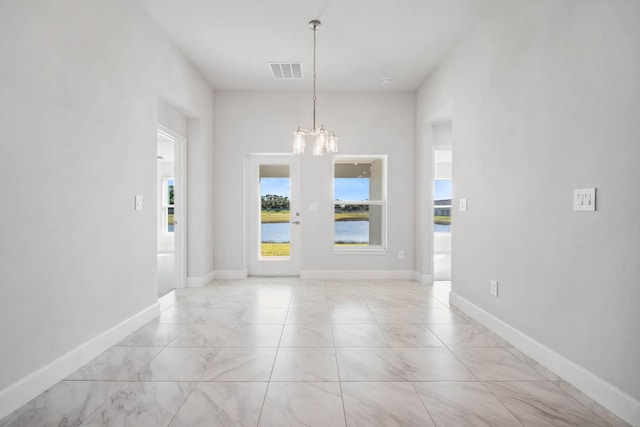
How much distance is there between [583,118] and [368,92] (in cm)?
344

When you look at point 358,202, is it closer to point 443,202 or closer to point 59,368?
point 59,368

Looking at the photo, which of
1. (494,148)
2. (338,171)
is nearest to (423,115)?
(338,171)

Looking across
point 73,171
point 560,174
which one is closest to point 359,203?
point 560,174

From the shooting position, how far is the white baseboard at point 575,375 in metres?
1.60

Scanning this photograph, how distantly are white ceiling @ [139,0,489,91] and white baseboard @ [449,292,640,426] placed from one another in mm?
2812

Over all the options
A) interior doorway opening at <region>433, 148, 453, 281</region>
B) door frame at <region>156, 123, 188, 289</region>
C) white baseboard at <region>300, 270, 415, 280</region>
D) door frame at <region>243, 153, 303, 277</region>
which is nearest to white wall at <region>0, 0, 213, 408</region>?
door frame at <region>156, 123, 188, 289</region>

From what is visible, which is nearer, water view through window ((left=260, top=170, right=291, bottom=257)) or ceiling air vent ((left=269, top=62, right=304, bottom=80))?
ceiling air vent ((left=269, top=62, right=304, bottom=80))

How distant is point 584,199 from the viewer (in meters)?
1.86

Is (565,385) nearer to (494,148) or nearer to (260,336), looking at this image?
(494,148)

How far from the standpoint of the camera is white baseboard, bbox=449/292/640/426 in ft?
5.24

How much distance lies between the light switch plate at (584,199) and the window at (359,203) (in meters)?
3.20

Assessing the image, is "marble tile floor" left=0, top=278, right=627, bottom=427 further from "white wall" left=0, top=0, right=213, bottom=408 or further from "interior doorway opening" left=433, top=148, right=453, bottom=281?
"interior doorway opening" left=433, top=148, right=453, bottom=281

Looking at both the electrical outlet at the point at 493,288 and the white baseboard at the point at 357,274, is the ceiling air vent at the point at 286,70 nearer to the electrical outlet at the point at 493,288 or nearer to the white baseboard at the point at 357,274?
the white baseboard at the point at 357,274

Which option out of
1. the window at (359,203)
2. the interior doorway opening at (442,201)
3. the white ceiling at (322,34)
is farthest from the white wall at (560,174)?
the interior doorway opening at (442,201)
